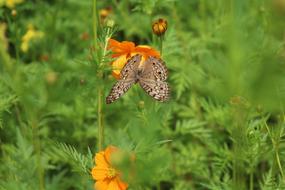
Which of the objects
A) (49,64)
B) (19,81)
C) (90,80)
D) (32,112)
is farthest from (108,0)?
(19,81)

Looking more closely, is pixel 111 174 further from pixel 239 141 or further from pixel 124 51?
pixel 239 141

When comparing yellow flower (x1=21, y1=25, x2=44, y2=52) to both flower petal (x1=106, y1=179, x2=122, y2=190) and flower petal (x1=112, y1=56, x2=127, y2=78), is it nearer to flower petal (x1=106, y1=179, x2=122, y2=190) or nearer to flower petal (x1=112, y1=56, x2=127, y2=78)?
flower petal (x1=112, y1=56, x2=127, y2=78)

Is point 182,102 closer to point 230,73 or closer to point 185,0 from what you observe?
point 185,0

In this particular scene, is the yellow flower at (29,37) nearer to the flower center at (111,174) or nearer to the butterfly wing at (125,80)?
the butterfly wing at (125,80)

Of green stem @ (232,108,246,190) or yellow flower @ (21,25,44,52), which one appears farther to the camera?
yellow flower @ (21,25,44,52)

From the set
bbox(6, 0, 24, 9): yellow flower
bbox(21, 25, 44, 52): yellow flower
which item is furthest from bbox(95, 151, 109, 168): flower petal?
bbox(21, 25, 44, 52): yellow flower

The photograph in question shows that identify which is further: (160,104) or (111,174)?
(160,104)

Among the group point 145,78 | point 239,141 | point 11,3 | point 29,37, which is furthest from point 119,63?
point 29,37
